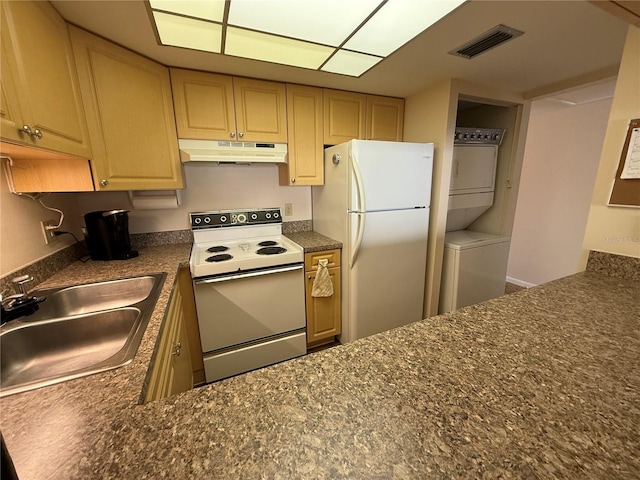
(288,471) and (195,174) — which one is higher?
(195,174)

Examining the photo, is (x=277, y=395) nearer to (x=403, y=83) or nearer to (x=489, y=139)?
(x=403, y=83)

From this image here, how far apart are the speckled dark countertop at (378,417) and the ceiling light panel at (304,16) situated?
1.35m

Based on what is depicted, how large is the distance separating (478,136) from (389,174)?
3.55 ft

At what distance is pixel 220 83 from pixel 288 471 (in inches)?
83.4

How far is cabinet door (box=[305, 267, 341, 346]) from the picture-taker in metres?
2.06

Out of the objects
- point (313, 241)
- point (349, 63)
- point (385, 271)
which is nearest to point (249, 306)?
point (313, 241)

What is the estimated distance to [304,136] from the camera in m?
2.09

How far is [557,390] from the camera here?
54cm

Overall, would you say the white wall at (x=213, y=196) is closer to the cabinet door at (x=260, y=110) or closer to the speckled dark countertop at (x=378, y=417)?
the cabinet door at (x=260, y=110)

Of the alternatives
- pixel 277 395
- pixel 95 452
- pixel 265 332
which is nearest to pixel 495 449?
pixel 277 395

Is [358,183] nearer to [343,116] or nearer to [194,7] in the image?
[343,116]

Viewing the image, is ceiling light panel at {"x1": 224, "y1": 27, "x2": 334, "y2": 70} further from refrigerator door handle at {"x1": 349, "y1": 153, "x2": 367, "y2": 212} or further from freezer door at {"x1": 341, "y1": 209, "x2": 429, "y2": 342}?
freezer door at {"x1": 341, "y1": 209, "x2": 429, "y2": 342}

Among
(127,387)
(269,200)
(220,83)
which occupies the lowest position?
(127,387)

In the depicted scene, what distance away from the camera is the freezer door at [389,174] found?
182 centimetres
